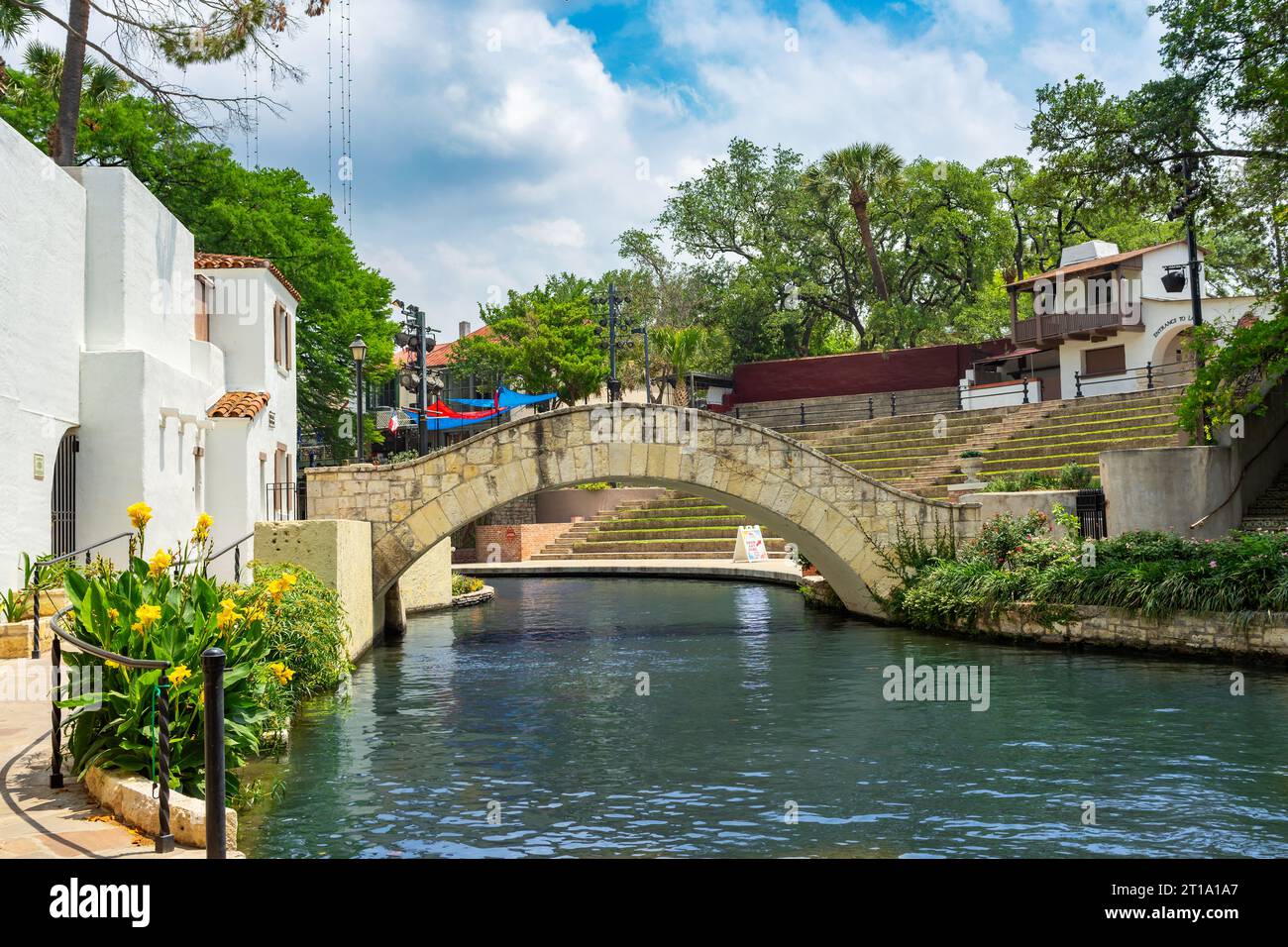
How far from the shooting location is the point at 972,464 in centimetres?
2953

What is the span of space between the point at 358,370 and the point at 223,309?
2.84 metres

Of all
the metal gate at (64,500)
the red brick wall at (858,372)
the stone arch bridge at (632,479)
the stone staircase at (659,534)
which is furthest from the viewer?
the red brick wall at (858,372)

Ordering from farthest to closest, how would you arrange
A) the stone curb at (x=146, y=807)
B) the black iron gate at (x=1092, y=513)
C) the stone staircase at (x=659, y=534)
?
the stone staircase at (x=659, y=534), the black iron gate at (x=1092, y=513), the stone curb at (x=146, y=807)

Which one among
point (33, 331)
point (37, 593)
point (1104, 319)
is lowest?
point (37, 593)

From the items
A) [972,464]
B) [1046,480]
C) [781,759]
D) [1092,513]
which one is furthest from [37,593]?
[972,464]

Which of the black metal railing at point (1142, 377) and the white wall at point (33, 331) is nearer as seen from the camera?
the white wall at point (33, 331)

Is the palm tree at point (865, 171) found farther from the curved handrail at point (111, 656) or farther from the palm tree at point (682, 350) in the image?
the curved handrail at point (111, 656)

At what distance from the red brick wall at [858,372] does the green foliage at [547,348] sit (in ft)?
21.2

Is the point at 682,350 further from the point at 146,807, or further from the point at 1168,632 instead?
the point at 146,807

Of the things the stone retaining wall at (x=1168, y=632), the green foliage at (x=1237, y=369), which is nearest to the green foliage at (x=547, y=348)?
the green foliage at (x=1237, y=369)

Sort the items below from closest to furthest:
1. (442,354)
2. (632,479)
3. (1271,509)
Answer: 1. (632,479)
2. (1271,509)
3. (442,354)

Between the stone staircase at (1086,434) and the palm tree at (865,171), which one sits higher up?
the palm tree at (865,171)

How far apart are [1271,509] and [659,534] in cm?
2100

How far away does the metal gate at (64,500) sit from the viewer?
16.4 m
